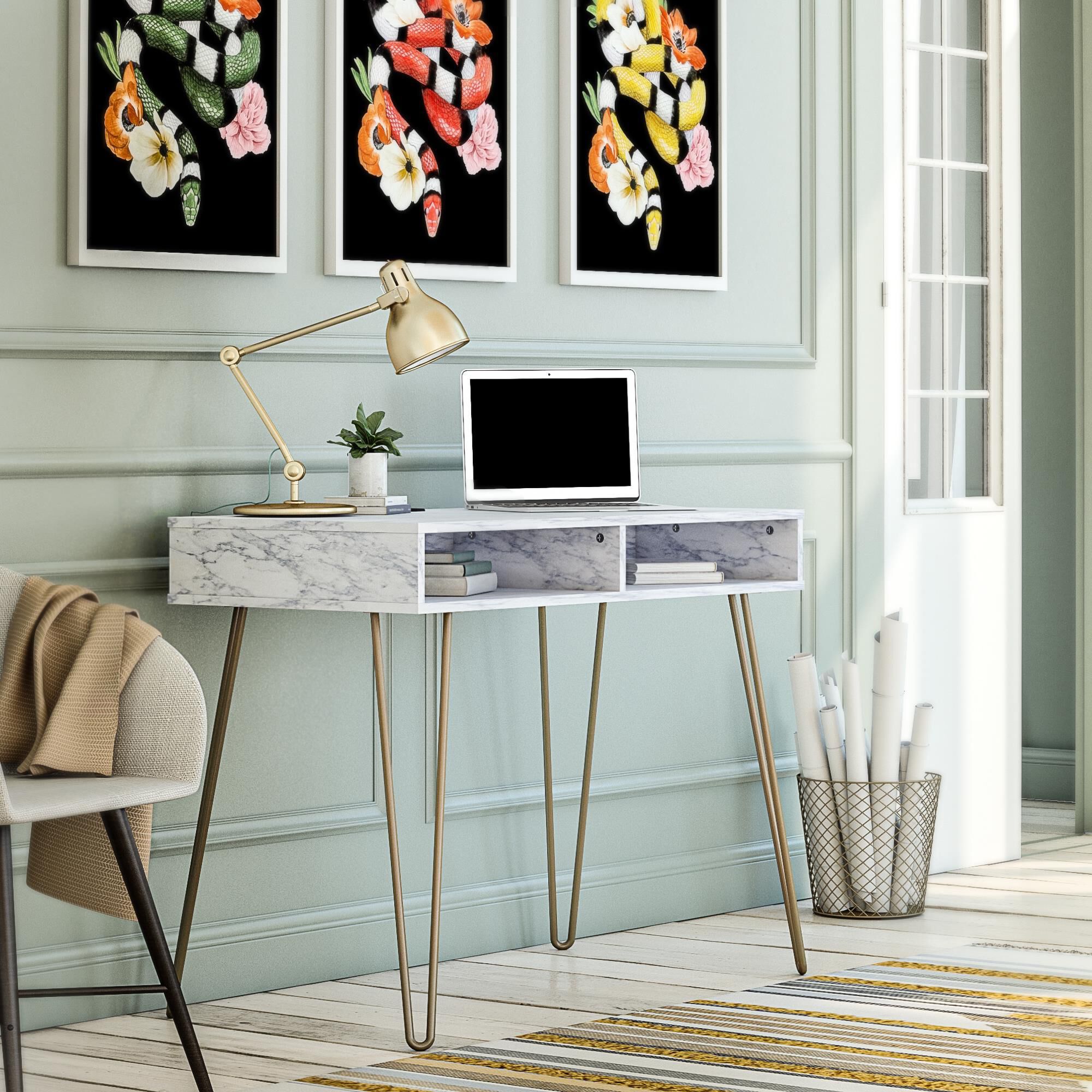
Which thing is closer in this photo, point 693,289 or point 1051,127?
point 693,289

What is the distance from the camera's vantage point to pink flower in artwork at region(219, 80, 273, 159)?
3.30 metres

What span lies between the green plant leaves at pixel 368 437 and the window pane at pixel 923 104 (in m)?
1.73

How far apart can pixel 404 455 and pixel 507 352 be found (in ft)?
1.04

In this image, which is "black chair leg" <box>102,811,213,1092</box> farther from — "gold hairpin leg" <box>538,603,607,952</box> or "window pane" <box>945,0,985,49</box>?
"window pane" <box>945,0,985,49</box>

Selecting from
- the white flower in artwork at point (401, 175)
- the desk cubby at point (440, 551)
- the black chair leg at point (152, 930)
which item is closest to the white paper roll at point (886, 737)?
the desk cubby at point (440, 551)

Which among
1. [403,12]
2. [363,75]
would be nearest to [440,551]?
[363,75]

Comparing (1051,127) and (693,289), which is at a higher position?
(1051,127)

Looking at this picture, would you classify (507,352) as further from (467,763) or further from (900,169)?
(900,169)

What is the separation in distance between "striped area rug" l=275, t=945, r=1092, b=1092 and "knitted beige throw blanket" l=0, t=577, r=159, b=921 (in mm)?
440

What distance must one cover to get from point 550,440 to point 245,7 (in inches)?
36.2

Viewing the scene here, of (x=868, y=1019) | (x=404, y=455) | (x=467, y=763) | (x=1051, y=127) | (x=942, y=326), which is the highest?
(x=1051, y=127)

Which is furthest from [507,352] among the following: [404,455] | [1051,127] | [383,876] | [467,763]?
[1051,127]

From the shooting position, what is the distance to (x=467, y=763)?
3.68 m

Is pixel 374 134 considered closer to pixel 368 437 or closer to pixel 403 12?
pixel 403 12
